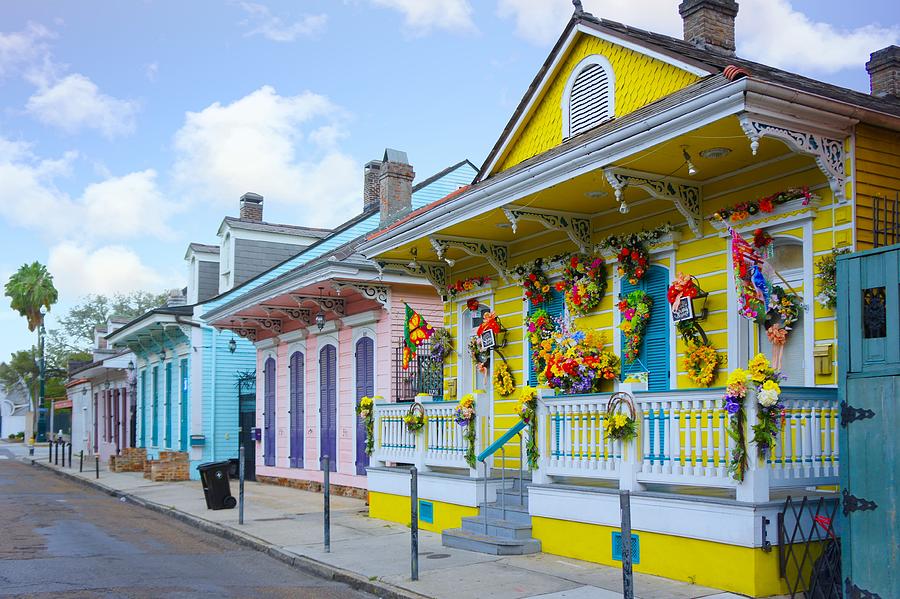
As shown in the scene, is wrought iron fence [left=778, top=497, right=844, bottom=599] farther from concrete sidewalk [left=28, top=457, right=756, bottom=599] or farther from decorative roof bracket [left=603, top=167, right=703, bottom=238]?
decorative roof bracket [left=603, top=167, right=703, bottom=238]

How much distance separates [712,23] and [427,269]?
5980 millimetres

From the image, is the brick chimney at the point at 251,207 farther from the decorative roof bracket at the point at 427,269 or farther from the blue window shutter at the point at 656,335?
the blue window shutter at the point at 656,335

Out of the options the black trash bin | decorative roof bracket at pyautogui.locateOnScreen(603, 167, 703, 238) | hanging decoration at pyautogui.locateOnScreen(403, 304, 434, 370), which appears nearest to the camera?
decorative roof bracket at pyautogui.locateOnScreen(603, 167, 703, 238)

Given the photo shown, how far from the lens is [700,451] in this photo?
8531mm

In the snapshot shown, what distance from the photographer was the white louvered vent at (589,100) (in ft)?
42.6

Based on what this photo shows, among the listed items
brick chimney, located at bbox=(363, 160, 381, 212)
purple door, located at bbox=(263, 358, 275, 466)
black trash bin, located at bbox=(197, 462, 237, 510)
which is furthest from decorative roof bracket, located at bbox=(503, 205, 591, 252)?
brick chimney, located at bbox=(363, 160, 381, 212)

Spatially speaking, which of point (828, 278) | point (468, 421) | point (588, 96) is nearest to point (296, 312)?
point (468, 421)

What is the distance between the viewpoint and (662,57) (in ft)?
38.3

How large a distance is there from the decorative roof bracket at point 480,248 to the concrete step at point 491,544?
4333mm

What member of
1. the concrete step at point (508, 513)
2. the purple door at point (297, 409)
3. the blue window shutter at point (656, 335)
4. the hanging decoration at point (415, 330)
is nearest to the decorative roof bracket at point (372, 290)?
the hanging decoration at point (415, 330)

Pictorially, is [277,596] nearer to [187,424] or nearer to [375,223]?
[375,223]

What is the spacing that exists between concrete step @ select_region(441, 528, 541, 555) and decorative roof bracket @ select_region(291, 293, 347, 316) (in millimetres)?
8725

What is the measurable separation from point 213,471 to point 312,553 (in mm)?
5967

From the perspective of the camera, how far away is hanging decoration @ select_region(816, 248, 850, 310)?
8695 mm
